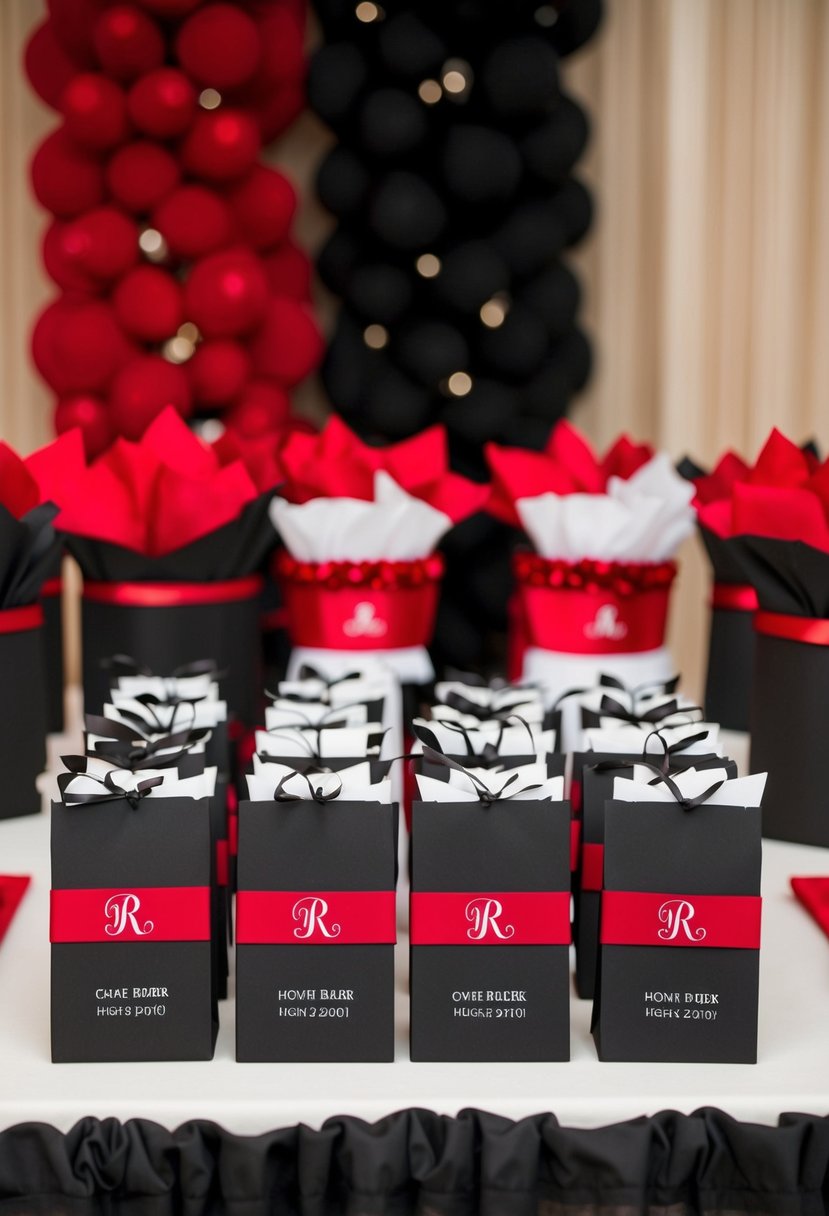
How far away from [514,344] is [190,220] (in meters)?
0.73

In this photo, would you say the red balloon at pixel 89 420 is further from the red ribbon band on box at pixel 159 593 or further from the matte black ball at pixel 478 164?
the red ribbon band on box at pixel 159 593

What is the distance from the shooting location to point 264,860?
35.2 inches

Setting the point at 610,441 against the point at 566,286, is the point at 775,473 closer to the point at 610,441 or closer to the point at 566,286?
the point at 566,286

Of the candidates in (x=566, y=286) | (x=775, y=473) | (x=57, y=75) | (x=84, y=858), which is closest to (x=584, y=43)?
(x=566, y=286)

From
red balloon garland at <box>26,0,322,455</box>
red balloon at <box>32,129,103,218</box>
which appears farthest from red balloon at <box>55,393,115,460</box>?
red balloon at <box>32,129,103,218</box>

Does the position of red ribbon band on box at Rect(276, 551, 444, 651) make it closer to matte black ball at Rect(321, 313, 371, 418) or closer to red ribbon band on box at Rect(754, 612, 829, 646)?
red ribbon band on box at Rect(754, 612, 829, 646)

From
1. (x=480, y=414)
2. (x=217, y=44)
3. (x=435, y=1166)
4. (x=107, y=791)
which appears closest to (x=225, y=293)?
(x=217, y=44)

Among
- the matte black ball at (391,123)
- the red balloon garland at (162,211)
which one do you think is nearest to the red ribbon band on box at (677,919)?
the red balloon garland at (162,211)

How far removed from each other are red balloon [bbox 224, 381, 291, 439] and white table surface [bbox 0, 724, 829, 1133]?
5.79 feet

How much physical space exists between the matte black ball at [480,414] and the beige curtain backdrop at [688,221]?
1.67ft

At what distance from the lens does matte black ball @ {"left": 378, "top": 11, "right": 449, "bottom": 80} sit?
254 centimetres

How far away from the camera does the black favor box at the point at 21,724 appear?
145 cm

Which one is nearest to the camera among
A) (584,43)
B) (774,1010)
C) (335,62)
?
(774,1010)

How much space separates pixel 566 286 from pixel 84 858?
2215mm
